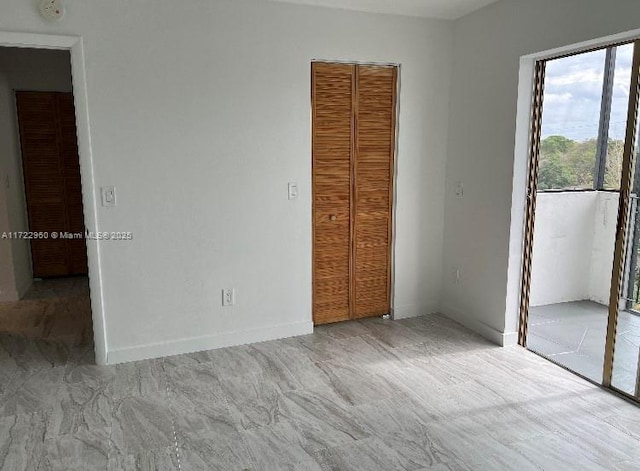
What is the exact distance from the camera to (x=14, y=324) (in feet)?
13.0

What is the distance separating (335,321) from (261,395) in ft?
4.10

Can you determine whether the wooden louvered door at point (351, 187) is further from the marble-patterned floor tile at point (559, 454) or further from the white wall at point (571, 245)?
the marble-patterned floor tile at point (559, 454)

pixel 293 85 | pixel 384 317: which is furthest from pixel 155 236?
pixel 384 317

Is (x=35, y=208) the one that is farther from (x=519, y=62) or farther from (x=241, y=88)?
(x=519, y=62)

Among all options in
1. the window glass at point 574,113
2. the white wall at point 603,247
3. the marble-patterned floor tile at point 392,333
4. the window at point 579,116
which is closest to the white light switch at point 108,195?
the marble-patterned floor tile at point 392,333

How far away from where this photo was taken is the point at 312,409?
272 cm

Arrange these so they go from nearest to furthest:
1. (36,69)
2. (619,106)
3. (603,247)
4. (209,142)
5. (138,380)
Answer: (138,380) → (619,106) → (209,142) → (603,247) → (36,69)

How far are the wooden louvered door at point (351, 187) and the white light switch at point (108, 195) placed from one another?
1446 millimetres

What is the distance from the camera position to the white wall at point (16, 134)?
15.0 feet

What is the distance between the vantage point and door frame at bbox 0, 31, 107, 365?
9.26ft

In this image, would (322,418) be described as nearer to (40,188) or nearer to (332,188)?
(332,188)

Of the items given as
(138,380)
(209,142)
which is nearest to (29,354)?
(138,380)

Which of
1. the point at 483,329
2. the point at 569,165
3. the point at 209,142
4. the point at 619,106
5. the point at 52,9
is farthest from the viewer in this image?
the point at 569,165

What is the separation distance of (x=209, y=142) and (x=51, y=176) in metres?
2.92
